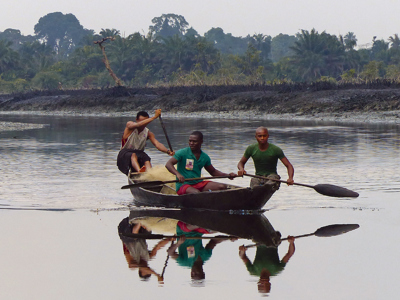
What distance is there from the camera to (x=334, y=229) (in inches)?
371

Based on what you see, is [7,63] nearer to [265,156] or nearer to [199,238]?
[265,156]

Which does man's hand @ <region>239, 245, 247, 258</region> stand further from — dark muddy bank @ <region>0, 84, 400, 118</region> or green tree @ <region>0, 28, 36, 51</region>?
green tree @ <region>0, 28, 36, 51</region>

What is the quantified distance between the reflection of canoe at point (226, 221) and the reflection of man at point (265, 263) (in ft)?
1.26

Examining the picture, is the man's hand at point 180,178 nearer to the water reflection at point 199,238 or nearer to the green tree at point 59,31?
the water reflection at point 199,238

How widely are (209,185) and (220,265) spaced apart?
146 inches

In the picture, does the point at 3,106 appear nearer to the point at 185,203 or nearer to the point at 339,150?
the point at 339,150

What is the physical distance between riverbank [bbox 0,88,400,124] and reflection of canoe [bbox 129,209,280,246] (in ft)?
87.0

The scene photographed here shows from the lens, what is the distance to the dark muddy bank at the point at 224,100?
4184 cm

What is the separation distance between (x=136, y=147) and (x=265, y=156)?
320 cm

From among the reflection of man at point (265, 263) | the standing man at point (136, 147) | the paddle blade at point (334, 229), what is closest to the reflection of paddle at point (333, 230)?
the paddle blade at point (334, 229)

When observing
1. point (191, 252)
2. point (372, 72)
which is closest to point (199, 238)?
point (191, 252)

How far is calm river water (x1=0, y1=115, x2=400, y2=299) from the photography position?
21.5 feet

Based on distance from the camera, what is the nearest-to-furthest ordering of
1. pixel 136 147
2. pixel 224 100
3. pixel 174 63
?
pixel 136 147 → pixel 224 100 → pixel 174 63

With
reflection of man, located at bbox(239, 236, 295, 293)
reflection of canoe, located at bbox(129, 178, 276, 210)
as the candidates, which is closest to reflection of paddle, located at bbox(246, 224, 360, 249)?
reflection of man, located at bbox(239, 236, 295, 293)
